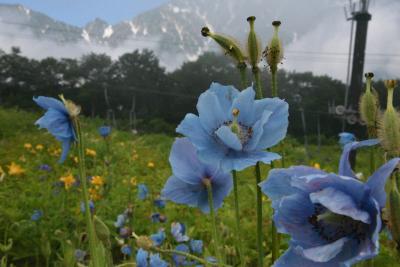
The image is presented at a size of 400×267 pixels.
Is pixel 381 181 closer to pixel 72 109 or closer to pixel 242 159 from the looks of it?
pixel 242 159

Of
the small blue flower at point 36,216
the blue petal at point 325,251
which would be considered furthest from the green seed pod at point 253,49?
the small blue flower at point 36,216

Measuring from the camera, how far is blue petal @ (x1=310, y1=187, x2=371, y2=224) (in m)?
0.53

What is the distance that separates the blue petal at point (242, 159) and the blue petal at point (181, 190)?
0.17 metres

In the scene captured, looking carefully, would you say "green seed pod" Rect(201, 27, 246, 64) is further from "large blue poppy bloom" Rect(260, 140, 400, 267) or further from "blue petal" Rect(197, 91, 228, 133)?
"large blue poppy bloom" Rect(260, 140, 400, 267)

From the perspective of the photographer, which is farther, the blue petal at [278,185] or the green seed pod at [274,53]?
the green seed pod at [274,53]

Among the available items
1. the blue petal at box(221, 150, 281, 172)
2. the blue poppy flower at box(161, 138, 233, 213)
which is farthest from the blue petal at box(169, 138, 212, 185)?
the blue petal at box(221, 150, 281, 172)

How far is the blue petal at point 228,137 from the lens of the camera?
29.8 inches

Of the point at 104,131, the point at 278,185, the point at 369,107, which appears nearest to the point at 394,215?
the point at 278,185

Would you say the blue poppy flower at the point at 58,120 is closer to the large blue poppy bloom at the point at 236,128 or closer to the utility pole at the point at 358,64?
the large blue poppy bloom at the point at 236,128

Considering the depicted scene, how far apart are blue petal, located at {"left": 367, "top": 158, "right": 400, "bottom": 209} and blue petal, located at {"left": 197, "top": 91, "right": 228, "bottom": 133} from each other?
31 cm

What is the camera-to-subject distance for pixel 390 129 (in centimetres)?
59

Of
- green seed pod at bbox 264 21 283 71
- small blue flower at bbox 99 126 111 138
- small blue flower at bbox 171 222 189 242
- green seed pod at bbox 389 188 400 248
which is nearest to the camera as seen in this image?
green seed pod at bbox 389 188 400 248

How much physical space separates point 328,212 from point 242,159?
0.66 ft

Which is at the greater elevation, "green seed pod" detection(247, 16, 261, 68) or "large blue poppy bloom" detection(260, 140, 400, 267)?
"green seed pod" detection(247, 16, 261, 68)
